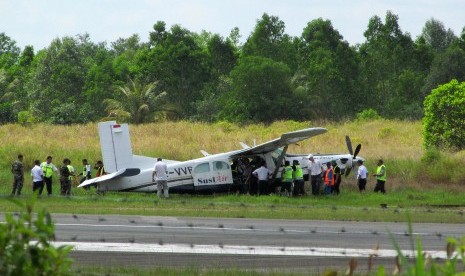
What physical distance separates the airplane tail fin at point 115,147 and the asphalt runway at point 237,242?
9235 mm

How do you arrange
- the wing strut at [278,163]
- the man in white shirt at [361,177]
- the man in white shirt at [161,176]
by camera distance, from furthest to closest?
1. the man in white shirt at [361,177]
2. the wing strut at [278,163]
3. the man in white shirt at [161,176]

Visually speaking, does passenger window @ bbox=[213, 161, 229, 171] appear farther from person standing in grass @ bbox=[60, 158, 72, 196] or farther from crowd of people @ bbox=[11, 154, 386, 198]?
person standing in grass @ bbox=[60, 158, 72, 196]

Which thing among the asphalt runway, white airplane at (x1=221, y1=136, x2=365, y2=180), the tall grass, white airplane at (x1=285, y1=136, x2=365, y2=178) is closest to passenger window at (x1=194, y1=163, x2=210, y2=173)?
white airplane at (x1=221, y1=136, x2=365, y2=180)

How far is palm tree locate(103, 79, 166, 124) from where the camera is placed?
62.5 meters

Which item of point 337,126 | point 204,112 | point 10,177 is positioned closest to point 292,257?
point 10,177

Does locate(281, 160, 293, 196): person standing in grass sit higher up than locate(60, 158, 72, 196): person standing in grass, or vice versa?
locate(60, 158, 72, 196): person standing in grass

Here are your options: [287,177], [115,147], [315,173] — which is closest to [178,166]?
[115,147]

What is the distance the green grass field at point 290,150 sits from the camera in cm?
2373

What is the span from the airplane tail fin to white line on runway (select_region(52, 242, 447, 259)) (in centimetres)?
1549

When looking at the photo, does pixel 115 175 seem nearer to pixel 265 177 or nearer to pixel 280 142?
pixel 265 177

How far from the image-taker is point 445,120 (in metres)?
42.3

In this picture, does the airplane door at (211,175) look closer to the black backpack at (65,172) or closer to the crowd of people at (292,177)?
the crowd of people at (292,177)

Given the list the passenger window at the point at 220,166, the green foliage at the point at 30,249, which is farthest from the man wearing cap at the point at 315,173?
the green foliage at the point at 30,249

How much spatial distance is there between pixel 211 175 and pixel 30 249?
976 inches
